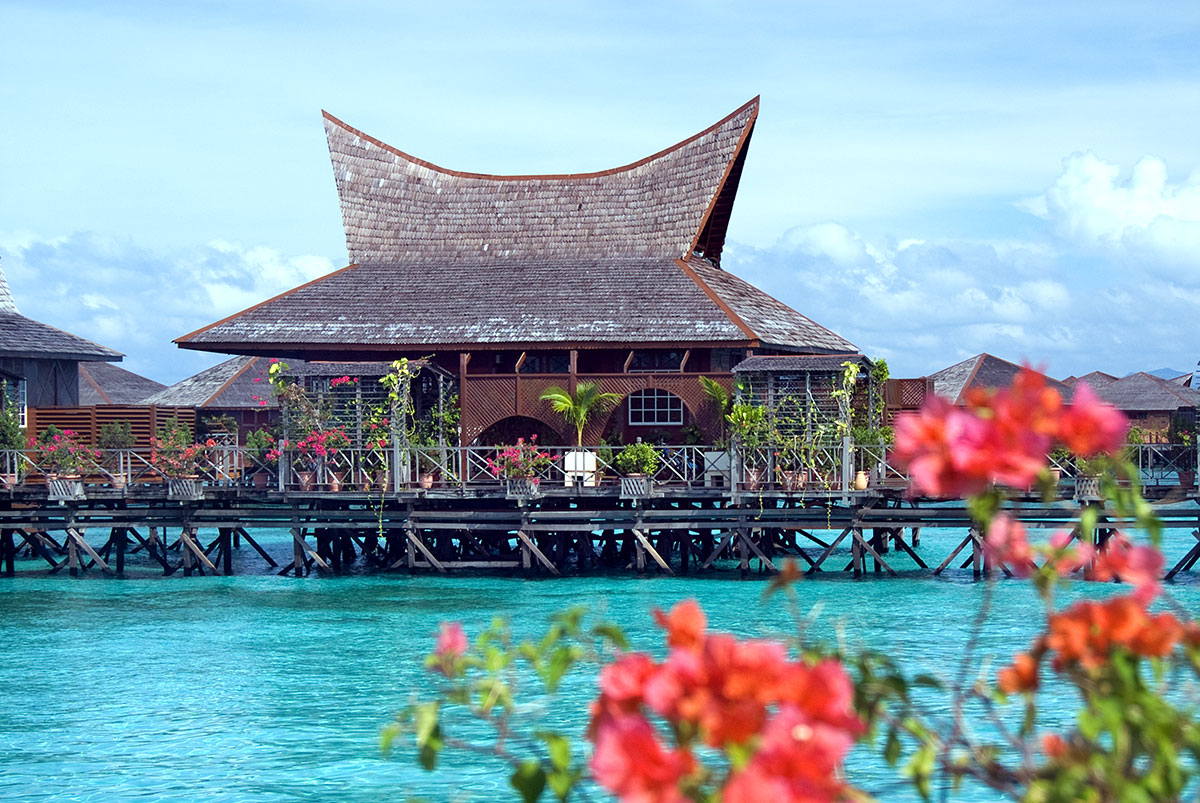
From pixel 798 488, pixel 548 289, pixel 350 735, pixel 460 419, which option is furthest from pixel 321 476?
pixel 350 735

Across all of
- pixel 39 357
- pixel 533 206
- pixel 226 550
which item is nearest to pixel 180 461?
pixel 226 550

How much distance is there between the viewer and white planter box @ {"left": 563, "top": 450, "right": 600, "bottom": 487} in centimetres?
2920

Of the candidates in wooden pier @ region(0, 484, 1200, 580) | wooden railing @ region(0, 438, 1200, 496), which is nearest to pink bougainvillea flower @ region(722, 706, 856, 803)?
wooden pier @ region(0, 484, 1200, 580)

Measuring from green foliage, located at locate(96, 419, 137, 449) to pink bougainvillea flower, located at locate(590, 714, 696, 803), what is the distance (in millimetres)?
33329

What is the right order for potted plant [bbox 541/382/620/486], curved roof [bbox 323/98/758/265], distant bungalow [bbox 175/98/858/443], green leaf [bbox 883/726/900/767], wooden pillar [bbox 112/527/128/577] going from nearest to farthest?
1. green leaf [bbox 883/726/900/767]
2. potted plant [bbox 541/382/620/486]
3. distant bungalow [bbox 175/98/858/443]
4. wooden pillar [bbox 112/527/128/577]
5. curved roof [bbox 323/98/758/265]

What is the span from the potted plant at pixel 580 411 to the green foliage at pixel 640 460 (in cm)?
70

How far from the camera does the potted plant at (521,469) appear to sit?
2847 cm

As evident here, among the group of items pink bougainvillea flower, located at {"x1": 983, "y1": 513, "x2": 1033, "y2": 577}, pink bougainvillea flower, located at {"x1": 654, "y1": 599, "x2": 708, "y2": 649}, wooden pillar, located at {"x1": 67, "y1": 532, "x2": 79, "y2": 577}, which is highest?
pink bougainvillea flower, located at {"x1": 983, "y1": 513, "x2": 1033, "y2": 577}

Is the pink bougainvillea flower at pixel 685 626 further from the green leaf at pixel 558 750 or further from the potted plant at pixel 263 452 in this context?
the potted plant at pixel 263 452

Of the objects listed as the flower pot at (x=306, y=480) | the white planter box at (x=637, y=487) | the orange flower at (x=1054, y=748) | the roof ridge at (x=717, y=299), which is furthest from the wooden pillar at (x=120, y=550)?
A: the orange flower at (x=1054, y=748)

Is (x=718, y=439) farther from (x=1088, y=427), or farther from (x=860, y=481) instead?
(x=1088, y=427)

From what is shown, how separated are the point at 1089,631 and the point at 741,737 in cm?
109

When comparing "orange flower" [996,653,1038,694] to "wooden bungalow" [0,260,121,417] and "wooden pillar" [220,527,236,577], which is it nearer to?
"wooden pillar" [220,527,236,577]

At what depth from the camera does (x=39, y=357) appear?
1431 inches
